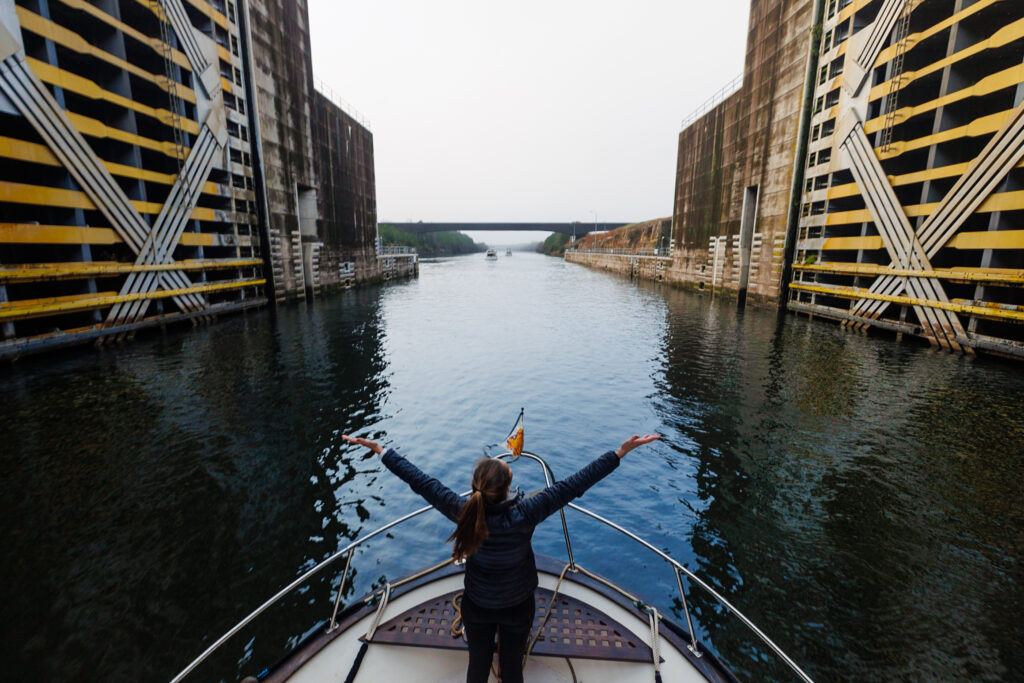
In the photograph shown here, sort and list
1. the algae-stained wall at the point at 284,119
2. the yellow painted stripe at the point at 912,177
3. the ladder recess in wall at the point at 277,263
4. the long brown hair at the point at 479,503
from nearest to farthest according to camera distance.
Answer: the long brown hair at the point at 479,503 < the yellow painted stripe at the point at 912,177 < the algae-stained wall at the point at 284,119 < the ladder recess in wall at the point at 277,263

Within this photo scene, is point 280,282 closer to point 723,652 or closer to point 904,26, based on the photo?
point 723,652

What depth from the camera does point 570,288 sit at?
61812 millimetres

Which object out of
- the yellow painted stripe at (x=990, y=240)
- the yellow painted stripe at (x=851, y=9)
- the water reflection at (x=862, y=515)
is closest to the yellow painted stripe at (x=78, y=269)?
the water reflection at (x=862, y=515)

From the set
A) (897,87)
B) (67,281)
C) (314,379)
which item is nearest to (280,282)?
(67,281)

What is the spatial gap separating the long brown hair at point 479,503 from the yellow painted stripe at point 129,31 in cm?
3236

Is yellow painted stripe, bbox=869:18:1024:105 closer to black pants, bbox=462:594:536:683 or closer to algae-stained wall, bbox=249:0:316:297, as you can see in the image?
black pants, bbox=462:594:536:683

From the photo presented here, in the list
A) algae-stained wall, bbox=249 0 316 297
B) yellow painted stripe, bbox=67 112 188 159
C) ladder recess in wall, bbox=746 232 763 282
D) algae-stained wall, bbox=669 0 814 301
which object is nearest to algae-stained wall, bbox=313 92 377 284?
algae-stained wall, bbox=249 0 316 297

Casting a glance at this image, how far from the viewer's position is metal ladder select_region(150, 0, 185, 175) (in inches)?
1093

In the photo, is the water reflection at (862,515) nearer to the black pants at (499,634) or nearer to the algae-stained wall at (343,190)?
the black pants at (499,634)

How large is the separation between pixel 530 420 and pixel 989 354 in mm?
22988

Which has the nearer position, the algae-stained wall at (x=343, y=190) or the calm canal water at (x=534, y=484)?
the calm canal water at (x=534, y=484)

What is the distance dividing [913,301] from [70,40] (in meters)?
43.8

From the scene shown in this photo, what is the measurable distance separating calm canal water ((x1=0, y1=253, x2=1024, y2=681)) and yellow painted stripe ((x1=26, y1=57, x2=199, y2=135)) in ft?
40.1

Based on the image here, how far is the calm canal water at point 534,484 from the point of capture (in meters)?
6.83
